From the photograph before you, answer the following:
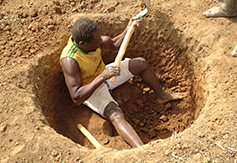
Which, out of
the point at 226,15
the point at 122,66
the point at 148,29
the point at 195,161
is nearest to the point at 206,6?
the point at 226,15

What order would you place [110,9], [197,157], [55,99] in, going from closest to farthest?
1. [197,157]
2. [55,99]
3. [110,9]

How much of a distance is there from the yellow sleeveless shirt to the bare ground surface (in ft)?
1.85

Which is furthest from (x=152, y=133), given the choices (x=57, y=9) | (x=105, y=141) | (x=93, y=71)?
(x=57, y=9)

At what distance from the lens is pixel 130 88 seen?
388cm

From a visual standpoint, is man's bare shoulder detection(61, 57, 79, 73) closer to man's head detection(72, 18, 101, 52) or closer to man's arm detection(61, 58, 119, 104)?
man's arm detection(61, 58, 119, 104)

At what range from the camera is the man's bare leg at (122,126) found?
2658 millimetres

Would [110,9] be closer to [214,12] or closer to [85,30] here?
[85,30]

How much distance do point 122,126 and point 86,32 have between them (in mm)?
1209

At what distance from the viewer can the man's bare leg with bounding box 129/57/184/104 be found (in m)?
3.31

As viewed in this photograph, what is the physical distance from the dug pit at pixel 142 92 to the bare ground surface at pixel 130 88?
0.02 metres

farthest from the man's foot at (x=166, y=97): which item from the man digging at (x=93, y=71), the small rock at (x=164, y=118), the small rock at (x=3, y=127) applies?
the small rock at (x=3, y=127)

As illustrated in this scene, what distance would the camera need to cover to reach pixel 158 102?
11.8ft

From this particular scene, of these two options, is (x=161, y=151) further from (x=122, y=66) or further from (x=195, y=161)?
(x=122, y=66)

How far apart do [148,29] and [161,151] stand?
7.07 ft
